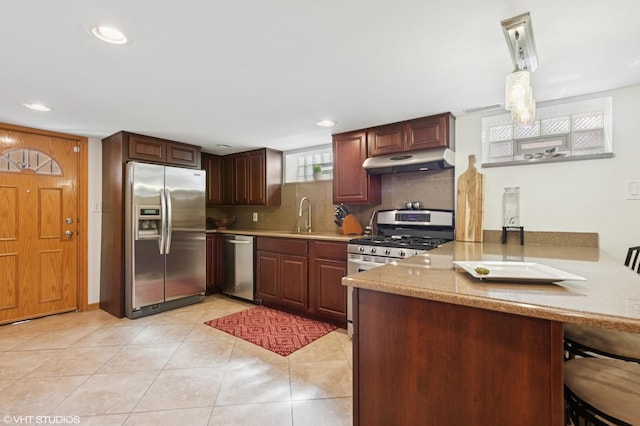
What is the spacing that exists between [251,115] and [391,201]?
1.73 meters

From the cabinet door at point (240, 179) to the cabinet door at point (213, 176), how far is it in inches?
10.6

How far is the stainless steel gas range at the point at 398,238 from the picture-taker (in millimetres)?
2653

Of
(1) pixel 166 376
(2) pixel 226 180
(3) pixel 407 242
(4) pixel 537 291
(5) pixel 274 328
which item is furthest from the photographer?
(2) pixel 226 180

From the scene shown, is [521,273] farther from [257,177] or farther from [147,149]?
[147,149]

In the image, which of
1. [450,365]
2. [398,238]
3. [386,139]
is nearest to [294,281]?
[398,238]

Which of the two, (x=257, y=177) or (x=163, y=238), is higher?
(x=257, y=177)

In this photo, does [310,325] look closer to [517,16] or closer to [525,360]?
[525,360]

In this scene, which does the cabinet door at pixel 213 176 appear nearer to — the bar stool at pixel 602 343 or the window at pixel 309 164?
the window at pixel 309 164

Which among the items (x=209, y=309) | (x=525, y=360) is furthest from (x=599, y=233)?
(x=209, y=309)

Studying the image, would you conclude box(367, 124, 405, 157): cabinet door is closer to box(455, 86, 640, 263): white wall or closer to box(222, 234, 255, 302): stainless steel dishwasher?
box(455, 86, 640, 263): white wall

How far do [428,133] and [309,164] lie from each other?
185 centimetres

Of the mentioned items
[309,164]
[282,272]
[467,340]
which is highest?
[309,164]

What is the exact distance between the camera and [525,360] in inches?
37.6

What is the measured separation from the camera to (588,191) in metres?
2.36
